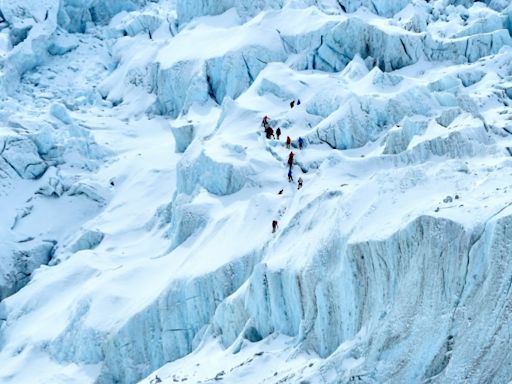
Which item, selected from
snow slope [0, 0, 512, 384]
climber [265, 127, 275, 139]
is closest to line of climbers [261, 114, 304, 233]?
climber [265, 127, 275, 139]

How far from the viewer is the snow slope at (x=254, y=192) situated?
21.8 m

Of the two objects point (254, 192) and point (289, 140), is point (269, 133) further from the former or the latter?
point (254, 192)

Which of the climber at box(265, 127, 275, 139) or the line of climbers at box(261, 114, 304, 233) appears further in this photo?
the climber at box(265, 127, 275, 139)

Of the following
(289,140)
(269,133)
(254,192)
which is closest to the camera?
(254,192)

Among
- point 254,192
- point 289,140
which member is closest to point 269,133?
point 289,140

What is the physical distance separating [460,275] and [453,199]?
2.85m

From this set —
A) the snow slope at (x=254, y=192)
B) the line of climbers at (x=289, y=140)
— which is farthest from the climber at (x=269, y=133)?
the snow slope at (x=254, y=192)

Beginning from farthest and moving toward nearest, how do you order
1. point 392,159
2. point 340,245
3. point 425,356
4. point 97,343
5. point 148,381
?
point 97,343
point 392,159
point 148,381
point 340,245
point 425,356

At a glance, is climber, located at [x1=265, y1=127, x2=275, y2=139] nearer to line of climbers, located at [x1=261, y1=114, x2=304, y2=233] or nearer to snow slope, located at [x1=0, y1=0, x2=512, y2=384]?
line of climbers, located at [x1=261, y1=114, x2=304, y2=233]

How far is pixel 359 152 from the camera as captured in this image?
122 ft

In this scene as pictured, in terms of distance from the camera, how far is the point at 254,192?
36.7 meters

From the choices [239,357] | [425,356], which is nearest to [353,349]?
[425,356]

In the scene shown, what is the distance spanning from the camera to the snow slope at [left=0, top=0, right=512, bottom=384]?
21766 mm

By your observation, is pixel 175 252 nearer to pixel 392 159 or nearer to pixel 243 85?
pixel 392 159
